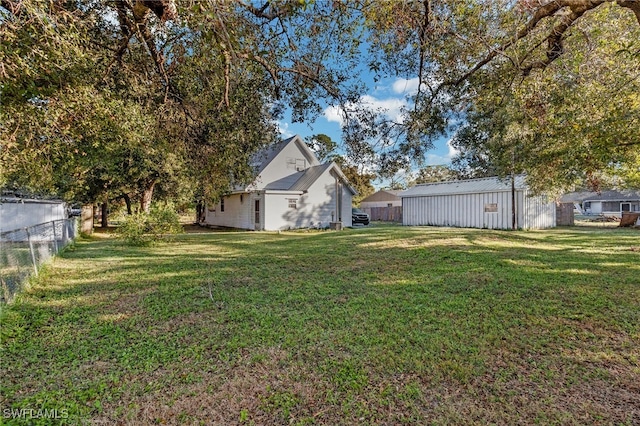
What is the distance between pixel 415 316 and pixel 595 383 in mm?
1935

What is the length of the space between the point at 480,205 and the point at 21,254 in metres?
20.6

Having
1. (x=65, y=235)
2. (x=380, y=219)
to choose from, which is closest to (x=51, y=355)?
(x=65, y=235)

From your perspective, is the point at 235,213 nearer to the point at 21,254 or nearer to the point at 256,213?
the point at 256,213

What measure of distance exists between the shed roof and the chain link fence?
18254 mm

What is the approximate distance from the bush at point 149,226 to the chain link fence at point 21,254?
2.84 metres

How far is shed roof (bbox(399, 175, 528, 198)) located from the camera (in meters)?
18.2

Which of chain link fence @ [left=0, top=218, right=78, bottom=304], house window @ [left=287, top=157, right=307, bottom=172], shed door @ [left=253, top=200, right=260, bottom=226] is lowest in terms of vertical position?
chain link fence @ [left=0, top=218, right=78, bottom=304]

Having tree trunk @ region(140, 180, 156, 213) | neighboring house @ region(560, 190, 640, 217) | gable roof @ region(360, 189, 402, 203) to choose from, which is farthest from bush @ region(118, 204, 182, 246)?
neighboring house @ region(560, 190, 640, 217)

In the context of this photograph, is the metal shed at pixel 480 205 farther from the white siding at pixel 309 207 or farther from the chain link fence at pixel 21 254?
the chain link fence at pixel 21 254

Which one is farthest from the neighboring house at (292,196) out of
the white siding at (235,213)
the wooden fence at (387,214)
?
the wooden fence at (387,214)

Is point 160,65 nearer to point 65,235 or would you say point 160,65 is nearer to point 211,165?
point 211,165

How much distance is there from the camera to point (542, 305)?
466cm

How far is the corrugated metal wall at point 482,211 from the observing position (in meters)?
18.5

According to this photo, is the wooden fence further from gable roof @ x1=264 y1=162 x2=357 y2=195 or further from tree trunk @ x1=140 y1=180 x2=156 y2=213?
tree trunk @ x1=140 y1=180 x2=156 y2=213
